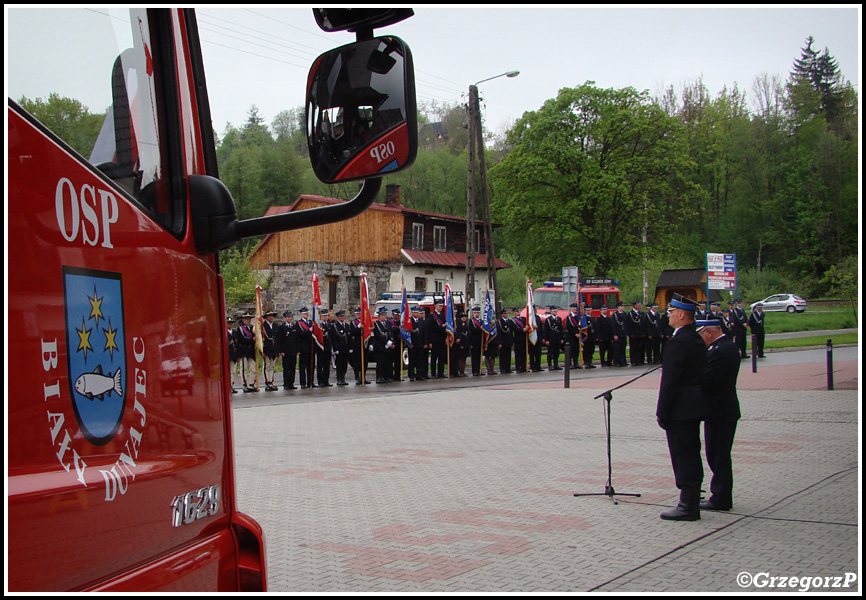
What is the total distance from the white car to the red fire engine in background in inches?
2293

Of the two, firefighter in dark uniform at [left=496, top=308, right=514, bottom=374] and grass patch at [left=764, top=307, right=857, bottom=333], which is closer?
firefighter in dark uniform at [left=496, top=308, right=514, bottom=374]

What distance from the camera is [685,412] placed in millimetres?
6750

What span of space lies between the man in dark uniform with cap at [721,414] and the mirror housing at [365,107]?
5195mm

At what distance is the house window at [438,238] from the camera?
49.0 meters

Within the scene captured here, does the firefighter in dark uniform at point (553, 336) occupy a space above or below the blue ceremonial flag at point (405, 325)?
below

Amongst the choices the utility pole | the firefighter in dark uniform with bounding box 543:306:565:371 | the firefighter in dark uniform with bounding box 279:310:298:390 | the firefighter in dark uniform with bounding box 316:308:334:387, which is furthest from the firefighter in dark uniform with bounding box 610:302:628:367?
the firefighter in dark uniform with bounding box 279:310:298:390

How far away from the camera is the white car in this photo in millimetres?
55438

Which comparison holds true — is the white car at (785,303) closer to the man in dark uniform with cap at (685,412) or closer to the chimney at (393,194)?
the chimney at (393,194)

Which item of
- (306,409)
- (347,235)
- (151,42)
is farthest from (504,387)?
(347,235)

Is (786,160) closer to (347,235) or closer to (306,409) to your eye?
(347,235)

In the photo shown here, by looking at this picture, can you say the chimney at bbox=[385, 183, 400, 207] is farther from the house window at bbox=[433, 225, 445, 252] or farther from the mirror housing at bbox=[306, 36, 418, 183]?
the mirror housing at bbox=[306, 36, 418, 183]

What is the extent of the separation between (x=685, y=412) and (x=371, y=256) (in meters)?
39.9

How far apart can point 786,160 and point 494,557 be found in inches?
2604

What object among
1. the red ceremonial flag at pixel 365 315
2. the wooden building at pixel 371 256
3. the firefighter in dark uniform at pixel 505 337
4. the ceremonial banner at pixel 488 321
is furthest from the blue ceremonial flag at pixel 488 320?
the wooden building at pixel 371 256
